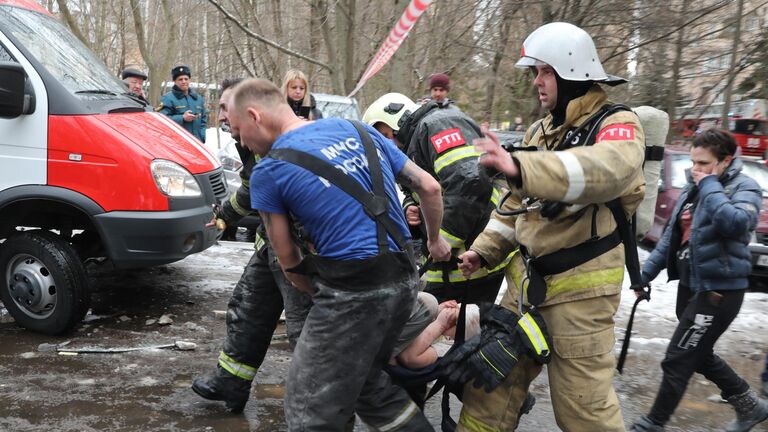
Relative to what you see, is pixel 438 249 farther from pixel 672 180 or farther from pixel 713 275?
pixel 672 180

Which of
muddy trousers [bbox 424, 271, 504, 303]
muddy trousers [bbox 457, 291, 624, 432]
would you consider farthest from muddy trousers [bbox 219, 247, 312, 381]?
muddy trousers [bbox 457, 291, 624, 432]

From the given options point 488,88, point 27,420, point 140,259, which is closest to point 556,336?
point 27,420

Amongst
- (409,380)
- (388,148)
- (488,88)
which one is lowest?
(409,380)

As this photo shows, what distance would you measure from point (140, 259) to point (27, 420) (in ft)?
4.51

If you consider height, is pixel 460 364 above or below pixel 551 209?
below

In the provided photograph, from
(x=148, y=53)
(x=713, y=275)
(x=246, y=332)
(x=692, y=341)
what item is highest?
(x=148, y=53)

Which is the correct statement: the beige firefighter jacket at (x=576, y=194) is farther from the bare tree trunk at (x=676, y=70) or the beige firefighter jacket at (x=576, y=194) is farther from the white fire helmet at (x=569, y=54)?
the bare tree trunk at (x=676, y=70)

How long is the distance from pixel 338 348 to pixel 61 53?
3673 millimetres

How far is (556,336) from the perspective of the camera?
9.19 feet

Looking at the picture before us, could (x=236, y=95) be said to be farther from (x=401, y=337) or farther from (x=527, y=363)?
(x=527, y=363)

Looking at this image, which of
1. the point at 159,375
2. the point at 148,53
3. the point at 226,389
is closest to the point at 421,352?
the point at 226,389

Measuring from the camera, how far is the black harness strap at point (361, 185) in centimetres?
255

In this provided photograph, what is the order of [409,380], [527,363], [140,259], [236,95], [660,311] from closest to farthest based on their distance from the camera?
[236,95] < [527,363] < [409,380] < [140,259] < [660,311]

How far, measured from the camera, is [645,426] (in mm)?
3818
